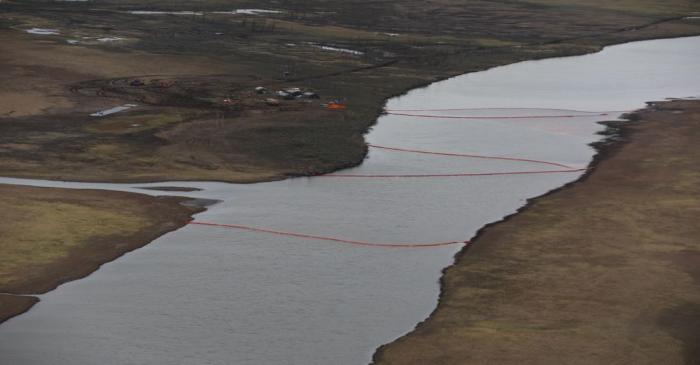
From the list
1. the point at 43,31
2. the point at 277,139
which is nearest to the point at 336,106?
the point at 277,139

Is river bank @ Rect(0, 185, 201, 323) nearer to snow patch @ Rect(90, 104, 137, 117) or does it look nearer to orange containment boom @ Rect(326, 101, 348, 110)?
snow patch @ Rect(90, 104, 137, 117)

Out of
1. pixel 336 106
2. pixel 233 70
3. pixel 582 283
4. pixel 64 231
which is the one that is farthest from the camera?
pixel 233 70

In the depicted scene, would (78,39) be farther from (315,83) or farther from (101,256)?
(101,256)

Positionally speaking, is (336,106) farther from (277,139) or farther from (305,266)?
(305,266)

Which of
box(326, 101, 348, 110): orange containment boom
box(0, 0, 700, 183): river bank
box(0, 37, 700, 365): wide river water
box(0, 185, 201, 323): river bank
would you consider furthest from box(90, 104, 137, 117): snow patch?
box(0, 185, 201, 323): river bank

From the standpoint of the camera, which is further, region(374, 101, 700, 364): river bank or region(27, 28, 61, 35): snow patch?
region(27, 28, 61, 35): snow patch

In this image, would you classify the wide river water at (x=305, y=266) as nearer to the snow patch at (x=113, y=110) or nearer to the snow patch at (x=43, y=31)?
the snow patch at (x=113, y=110)
